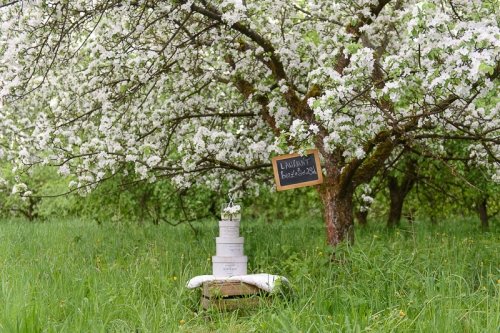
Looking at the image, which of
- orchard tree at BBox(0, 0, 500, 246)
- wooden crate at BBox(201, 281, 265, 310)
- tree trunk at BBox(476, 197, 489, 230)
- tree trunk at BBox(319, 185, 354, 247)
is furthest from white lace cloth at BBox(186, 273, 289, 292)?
tree trunk at BBox(476, 197, 489, 230)

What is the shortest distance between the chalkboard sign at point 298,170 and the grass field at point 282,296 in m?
0.72

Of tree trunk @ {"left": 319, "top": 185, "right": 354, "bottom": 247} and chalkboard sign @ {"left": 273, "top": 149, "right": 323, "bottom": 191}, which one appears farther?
tree trunk @ {"left": 319, "top": 185, "right": 354, "bottom": 247}

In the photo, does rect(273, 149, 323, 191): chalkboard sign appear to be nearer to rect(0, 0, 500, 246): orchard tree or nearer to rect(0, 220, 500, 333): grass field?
rect(0, 0, 500, 246): orchard tree

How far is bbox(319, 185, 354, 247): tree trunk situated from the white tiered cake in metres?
1.49

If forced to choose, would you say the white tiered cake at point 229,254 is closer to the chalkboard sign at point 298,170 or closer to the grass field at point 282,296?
the grass field at point 282,296

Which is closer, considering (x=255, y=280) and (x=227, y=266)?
(x=255, y=280)

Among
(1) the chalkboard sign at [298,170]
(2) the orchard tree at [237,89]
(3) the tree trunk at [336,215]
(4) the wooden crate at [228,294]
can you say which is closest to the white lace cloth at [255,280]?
(4) the wooden crate at [228,294]

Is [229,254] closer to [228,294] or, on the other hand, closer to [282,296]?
[228,294]

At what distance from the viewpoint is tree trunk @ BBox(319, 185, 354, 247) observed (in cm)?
665

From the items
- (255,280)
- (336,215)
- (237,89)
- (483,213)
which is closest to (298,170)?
(336,215)

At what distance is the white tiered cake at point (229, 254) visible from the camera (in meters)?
5.40

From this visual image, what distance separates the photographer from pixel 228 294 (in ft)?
16.6

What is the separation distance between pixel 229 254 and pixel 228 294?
464 millimetres

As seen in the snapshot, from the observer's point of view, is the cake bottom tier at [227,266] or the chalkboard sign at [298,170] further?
the chalkboard sign at [298,170]
